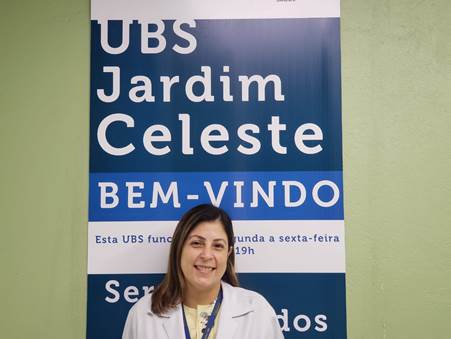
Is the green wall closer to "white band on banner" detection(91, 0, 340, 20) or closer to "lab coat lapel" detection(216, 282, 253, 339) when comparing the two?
"white band on banner" detection(91, 0, 340, 20)

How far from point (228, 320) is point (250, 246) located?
353 millimetres

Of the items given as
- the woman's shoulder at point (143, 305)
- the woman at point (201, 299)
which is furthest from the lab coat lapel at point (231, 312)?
the woman's shoulder at point (143, 305)

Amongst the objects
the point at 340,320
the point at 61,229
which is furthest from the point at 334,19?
the point at 61,229

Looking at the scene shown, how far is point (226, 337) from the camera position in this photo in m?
2.16

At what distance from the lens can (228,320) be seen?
219cm

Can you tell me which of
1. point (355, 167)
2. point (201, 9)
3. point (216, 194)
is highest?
point (201, 9)

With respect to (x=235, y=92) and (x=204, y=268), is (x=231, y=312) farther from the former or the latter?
(x=235, y=92)

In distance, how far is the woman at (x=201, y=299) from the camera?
2.20 m

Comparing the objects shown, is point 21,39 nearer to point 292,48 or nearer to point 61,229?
point 61,229

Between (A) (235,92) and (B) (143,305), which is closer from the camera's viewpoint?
(B) (143,305)

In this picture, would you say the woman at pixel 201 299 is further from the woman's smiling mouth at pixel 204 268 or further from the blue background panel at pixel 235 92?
the blue background panel at pixel 235 92

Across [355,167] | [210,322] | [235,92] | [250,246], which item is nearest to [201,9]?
[235,92]

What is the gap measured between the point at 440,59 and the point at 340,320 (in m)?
1.27

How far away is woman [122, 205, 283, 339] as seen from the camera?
86.4 inches
